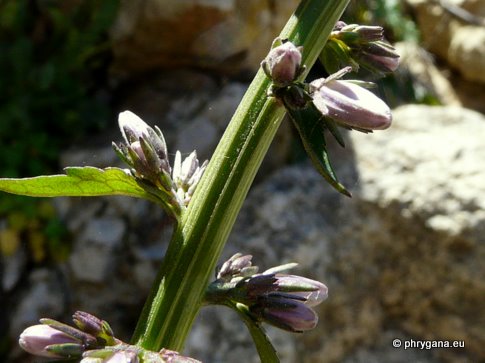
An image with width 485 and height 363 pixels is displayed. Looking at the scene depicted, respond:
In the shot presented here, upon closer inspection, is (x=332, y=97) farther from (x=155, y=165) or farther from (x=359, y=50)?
(x=155, y=165)

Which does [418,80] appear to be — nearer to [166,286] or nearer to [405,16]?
[405,16]

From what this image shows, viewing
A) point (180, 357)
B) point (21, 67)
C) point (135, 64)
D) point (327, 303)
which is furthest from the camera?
point (135, 64)

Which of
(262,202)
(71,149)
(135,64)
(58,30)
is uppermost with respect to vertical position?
(58,30)

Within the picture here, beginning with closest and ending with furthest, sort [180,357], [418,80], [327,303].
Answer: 1. [180,357]
2. [327,303]
3. [418,80]

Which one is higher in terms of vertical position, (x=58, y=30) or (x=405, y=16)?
(x=58, y=30)

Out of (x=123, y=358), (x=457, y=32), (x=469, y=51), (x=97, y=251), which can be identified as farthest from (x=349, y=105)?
(x=457, y=32)

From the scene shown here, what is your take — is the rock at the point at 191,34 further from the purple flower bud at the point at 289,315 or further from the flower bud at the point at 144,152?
the purple flower bud at the point at 289,315

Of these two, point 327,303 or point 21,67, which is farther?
point 21,67

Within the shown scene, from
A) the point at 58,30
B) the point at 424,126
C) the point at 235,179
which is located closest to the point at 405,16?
Result: the point at 424,126
